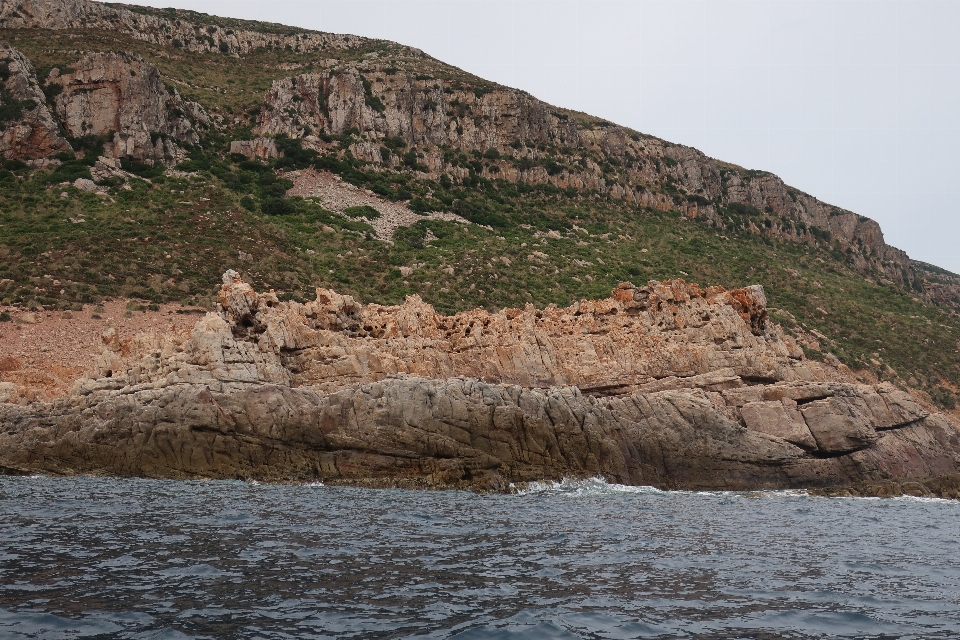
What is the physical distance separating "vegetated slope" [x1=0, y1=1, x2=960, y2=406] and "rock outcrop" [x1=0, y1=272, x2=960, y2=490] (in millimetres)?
19295

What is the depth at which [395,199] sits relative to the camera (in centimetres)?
8181

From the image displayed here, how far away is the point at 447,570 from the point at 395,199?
71.9m

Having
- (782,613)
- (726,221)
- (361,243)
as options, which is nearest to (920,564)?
(782,613)

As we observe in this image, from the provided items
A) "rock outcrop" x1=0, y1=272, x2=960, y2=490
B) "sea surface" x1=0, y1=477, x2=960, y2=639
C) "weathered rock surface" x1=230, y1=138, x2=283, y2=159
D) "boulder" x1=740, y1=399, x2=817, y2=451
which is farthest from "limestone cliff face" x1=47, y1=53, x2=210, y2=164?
"boulder" x1=740, y1=399, x2=817, y2=451

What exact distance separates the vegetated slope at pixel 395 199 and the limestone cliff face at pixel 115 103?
22 cm

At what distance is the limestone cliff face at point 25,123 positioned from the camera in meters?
65.2

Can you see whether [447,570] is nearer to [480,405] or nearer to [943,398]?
[480,405]

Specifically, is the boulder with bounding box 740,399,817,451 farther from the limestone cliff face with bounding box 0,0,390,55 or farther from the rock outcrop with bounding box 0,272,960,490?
the limestone cliff face with bounding box 0,0,390,55

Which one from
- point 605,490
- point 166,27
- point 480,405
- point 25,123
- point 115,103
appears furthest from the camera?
point 166,27

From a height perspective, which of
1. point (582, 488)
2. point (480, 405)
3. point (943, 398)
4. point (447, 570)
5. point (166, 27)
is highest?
point (166, 27)

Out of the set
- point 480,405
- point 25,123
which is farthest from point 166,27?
point 480,405

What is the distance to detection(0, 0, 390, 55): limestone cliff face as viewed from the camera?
90.1 metres

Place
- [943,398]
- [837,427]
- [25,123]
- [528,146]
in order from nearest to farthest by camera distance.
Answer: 1. [837,427]
2. [943,398]
3. [25,123]
4. [528,146]

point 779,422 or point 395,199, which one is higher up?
point 395,199
